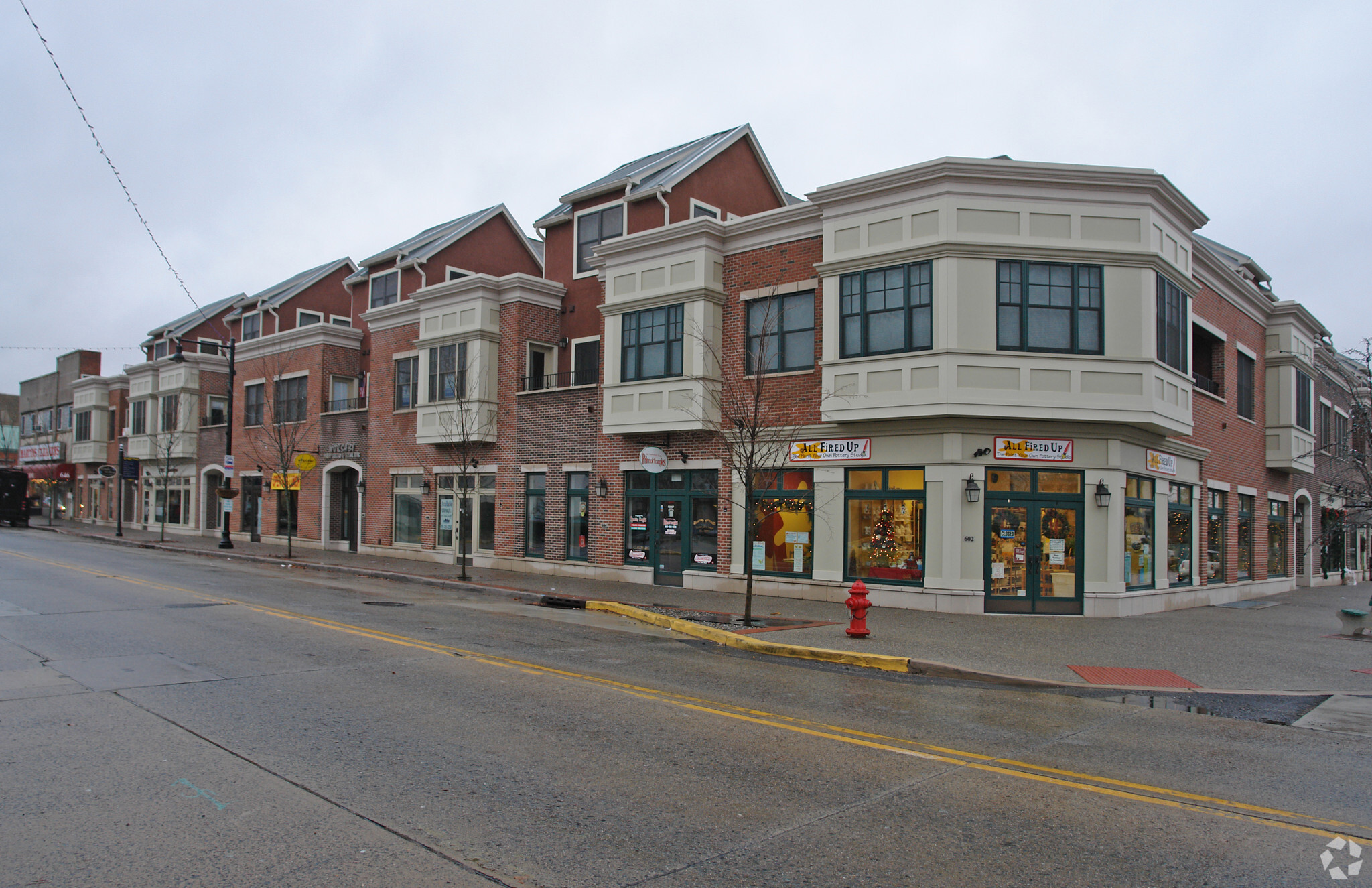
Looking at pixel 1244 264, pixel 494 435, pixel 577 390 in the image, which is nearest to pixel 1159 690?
pixel 577 390

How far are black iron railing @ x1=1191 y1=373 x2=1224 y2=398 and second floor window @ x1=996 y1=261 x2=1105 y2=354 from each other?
6.90 meters

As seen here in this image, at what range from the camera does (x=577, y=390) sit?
23266 mm

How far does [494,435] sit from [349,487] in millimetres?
9379

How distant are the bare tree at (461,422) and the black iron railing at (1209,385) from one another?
18.7 meters

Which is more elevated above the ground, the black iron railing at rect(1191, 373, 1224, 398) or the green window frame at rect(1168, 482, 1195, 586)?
the black iron railing at rect(1191, 373, 1224, 398)

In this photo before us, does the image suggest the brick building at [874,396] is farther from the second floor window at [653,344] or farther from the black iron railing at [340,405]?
the black iron railing at [340,405]

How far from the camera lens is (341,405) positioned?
3319cm

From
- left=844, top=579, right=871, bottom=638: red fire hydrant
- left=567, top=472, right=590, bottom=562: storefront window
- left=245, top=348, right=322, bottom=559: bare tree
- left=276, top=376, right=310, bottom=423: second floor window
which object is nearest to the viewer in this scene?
left=844, top=579, right=871, bottom=638: red fire hydrant

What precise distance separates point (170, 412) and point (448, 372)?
23.8 m

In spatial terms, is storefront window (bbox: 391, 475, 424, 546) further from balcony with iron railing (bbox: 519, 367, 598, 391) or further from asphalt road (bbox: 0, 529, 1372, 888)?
asphalt road (bbox: 0, 529, 1372, 888)

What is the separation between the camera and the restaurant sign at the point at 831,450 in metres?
17.9

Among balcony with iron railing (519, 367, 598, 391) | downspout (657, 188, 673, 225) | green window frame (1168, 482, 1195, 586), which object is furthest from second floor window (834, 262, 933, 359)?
balcony with iron railing (519, 367, 598, 391)

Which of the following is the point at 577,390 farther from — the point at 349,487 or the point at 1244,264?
the point at 1244,264

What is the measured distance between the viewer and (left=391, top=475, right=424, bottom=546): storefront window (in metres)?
28.0
